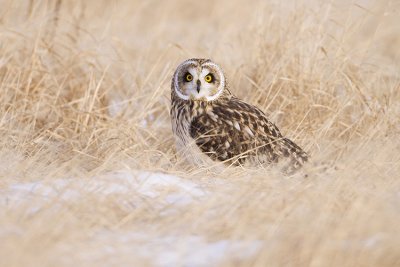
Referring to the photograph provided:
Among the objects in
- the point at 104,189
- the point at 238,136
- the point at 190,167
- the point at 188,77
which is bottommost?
the point at 190,167

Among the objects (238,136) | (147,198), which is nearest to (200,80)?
(238,136)

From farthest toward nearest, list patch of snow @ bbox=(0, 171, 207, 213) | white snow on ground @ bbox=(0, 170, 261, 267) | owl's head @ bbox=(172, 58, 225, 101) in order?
owl's head @ bbox=(172, 58, 225, 101)
patch of snow @ bbox=(0, 171, 207, 213)
white snow on ground @ bbox=(0, 170, 261, 267)

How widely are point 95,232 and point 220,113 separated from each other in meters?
1.94

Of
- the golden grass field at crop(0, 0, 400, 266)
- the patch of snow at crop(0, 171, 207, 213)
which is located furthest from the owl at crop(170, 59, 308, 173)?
the patch of snow at crop(0, 171, 207, 213)

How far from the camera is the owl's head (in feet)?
17.5

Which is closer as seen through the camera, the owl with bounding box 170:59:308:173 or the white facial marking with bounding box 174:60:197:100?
the owl with bounding box 170:59:308:173

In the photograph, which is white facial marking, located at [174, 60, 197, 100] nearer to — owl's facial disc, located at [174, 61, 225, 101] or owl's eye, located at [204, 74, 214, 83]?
owl's facial disc, located at [174, 61, 225, 101]

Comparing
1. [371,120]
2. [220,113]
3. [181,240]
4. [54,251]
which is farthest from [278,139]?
[54,251]

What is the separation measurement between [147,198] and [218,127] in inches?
54.2

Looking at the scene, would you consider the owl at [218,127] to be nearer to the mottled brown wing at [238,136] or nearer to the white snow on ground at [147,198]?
the mottled brown wing at [238,136]

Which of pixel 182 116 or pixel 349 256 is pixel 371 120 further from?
pixel 349 256

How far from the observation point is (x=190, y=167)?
5.13 metres

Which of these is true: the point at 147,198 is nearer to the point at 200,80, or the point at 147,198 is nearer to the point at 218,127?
the point at 218,127

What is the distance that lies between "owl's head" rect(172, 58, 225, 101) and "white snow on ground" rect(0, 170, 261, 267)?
1.20 metres
